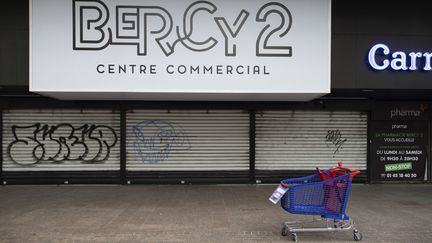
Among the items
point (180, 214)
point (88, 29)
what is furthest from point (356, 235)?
point (88, 29)

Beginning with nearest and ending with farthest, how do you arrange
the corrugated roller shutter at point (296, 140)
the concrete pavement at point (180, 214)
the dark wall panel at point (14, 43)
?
the concrete pavement at point (180, 214) → the dark wall panel at point (14, 43) → the corrugated roller shutter at point (296, 140)

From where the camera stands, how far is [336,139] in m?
11.6

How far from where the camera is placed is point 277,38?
8289mm

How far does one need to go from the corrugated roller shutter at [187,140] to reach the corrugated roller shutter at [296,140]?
1.61 ft

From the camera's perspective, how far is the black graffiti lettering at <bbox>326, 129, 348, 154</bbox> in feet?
37.9

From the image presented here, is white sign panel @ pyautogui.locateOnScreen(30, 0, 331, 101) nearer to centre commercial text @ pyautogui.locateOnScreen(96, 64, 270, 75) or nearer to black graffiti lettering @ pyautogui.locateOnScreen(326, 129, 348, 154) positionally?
centre commercial text @ pyautogui.locateOnScreen(96, 64, 270, 75)

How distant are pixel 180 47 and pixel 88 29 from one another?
176 cm

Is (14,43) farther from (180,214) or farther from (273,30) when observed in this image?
(273,30)

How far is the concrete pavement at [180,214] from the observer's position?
6418 millimetres

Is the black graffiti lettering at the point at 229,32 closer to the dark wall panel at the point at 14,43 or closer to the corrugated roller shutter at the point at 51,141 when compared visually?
the dark wall panel at the point at 14,43

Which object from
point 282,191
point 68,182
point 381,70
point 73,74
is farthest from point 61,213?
point 381,70

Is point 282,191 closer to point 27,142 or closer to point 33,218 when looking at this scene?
point 33,218

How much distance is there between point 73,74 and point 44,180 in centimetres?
426

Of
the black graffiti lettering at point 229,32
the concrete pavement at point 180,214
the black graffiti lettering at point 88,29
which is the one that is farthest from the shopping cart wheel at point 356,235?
the black graffiti lettering at point 88,29
